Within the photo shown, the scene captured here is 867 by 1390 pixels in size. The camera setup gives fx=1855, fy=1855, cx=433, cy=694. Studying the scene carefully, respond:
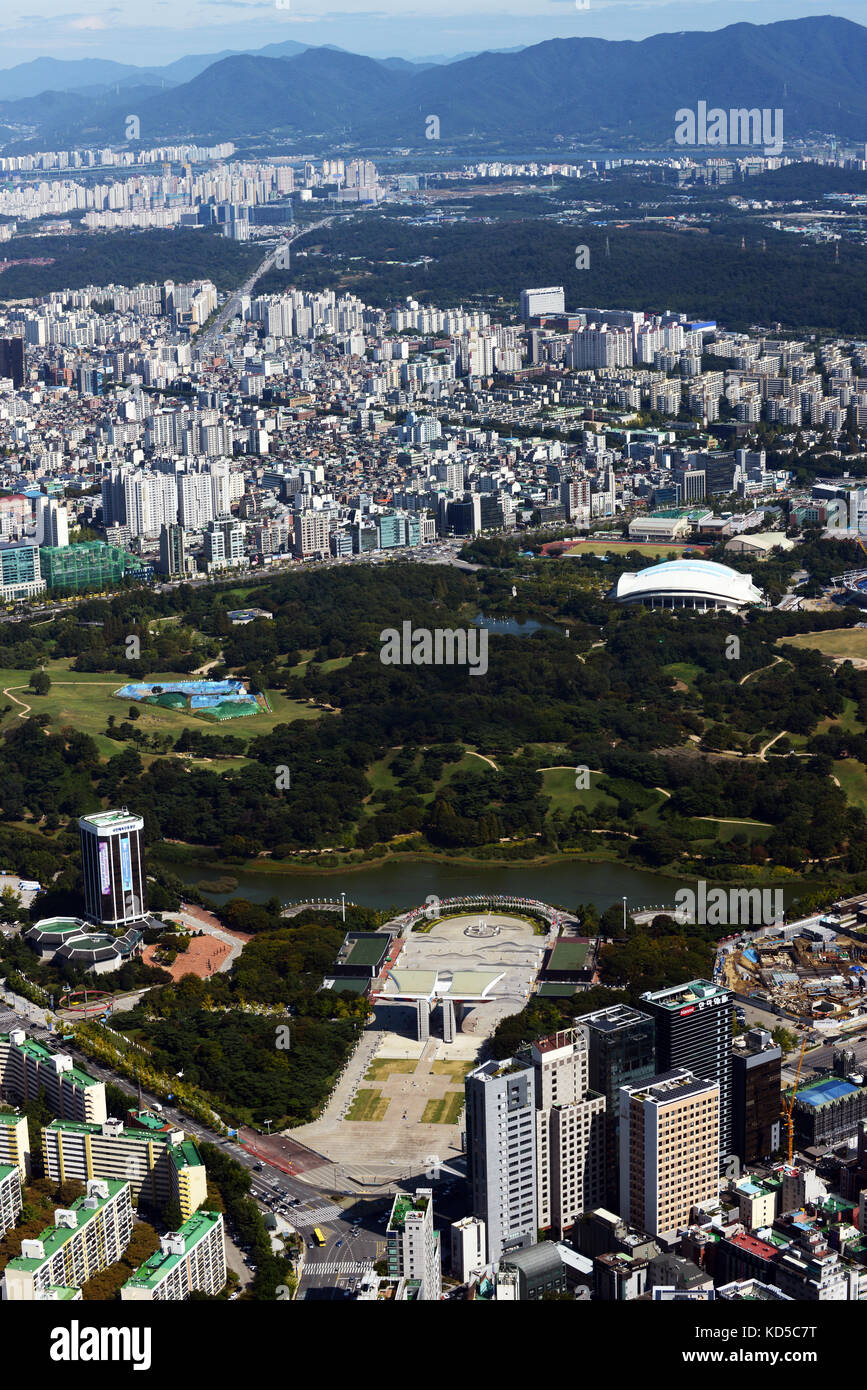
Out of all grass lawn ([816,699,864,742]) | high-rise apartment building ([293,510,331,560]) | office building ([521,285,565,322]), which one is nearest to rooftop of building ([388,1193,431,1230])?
grass lawn ([816,699,864,742])

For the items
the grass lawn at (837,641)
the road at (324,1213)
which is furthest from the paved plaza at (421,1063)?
the grass lawn at (837,641)

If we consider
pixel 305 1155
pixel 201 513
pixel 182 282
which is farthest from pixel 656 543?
pixel 182 282

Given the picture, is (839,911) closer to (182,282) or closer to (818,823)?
(818,823)

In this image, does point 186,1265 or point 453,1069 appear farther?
point 453,1069

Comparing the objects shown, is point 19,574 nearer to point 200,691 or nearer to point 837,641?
point 200,691

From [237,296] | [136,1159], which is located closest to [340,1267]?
[136,1159]

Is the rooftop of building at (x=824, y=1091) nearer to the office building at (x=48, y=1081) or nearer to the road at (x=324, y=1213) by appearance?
the road at (x=324, y=1213)
